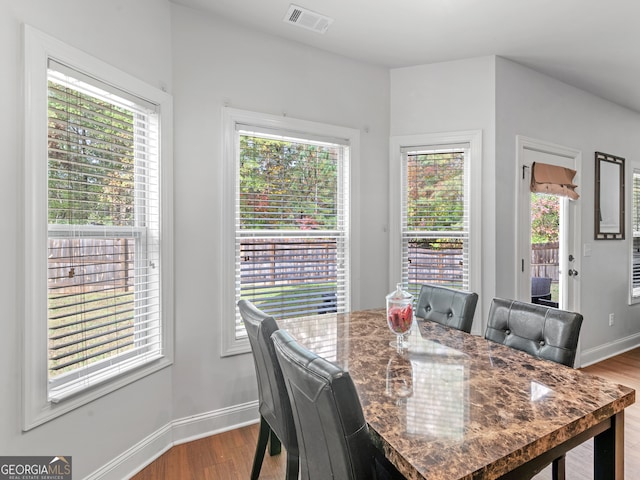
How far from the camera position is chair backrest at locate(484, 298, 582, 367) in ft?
4.91

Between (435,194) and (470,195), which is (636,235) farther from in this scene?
(435,194)

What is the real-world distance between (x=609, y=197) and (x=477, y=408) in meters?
4.17

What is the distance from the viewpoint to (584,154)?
368 cm

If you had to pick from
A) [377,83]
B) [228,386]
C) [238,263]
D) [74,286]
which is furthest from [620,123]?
[74,286]

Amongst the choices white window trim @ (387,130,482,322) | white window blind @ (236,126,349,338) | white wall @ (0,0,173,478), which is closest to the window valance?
white window trim @ (387,130,482,322)

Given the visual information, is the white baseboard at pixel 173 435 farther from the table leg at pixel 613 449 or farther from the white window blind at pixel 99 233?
the table leg at pixel 613 449

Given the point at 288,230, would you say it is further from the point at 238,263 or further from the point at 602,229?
the point at 602,229

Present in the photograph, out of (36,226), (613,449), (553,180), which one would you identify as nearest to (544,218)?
(553,180)

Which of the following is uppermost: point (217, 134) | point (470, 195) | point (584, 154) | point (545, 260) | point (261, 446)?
point (584, 154)

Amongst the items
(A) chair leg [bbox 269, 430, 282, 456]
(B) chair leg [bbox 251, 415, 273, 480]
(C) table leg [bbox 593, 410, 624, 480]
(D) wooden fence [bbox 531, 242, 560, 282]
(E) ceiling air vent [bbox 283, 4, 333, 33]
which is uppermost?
(E) ceiling air vent [bbox 283, 4, 333, 33]

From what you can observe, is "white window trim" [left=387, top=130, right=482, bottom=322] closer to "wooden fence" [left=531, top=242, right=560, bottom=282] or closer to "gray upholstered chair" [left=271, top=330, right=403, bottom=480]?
"wooden fence" [left=531, top=242, right=560, bottom=282]

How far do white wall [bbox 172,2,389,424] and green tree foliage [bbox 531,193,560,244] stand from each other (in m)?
2.24

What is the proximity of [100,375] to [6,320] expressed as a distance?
1.86 feet

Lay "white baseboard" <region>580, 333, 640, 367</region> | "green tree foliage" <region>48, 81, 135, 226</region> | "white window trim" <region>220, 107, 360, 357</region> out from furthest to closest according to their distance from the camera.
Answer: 1. "white baseboard" <region>580, 333, 640, 367</region>
2. "white window trim" <region>220, 107, 360, 357</region>
3. "green tree foliage" <region>48, 81, 135, 226</region>
